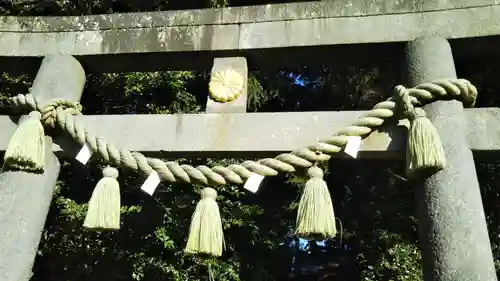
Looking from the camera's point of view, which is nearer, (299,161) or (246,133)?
(299,161)

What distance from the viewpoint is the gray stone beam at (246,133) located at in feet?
6.18

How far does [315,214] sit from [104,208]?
80 cm

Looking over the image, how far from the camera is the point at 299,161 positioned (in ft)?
5.98

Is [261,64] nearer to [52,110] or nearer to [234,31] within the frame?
[234,31]

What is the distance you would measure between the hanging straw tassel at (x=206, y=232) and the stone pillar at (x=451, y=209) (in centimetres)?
75

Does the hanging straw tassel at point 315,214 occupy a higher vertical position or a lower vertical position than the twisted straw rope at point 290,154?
lower

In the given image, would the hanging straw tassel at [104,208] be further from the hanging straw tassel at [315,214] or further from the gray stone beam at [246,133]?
the hanging straw tassel at [315,214]

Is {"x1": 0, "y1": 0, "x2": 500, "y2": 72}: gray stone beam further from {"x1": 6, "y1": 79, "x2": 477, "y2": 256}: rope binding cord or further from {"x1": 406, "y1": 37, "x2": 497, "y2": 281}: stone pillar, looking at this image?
{"x1": 6, "y1": 79, "x2": 477, "y2": 256}: rope binding cord

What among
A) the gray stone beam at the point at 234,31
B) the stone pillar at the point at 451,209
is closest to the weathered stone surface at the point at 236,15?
the gray stone beam at the point at 234,31

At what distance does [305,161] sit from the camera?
5.98 feet

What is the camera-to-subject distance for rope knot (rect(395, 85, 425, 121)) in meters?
1.82

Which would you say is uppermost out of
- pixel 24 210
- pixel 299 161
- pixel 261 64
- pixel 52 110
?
Result: pixel 261 64

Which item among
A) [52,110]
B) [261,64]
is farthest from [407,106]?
[52,110]

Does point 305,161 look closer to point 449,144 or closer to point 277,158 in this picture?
point 277,158
